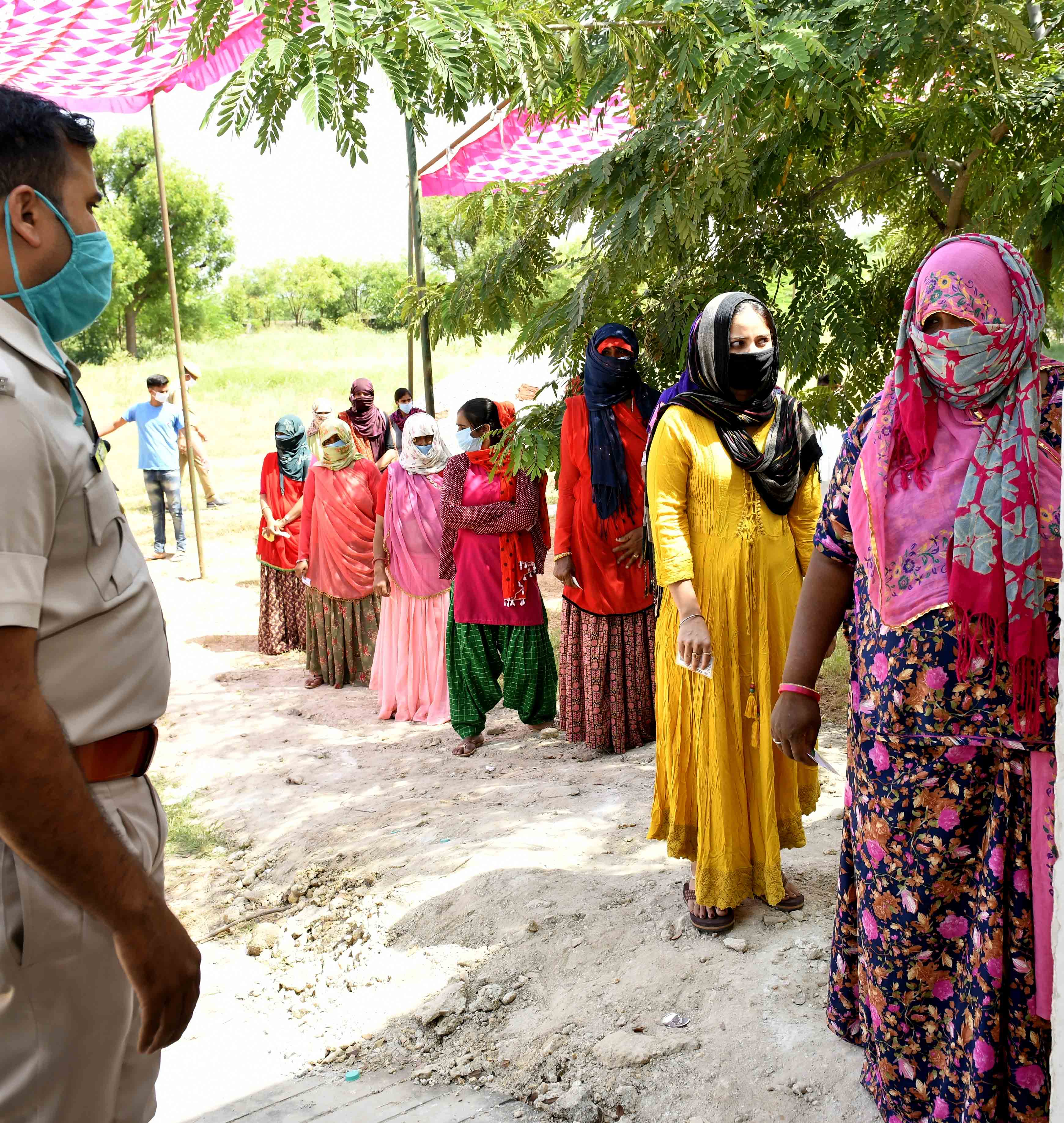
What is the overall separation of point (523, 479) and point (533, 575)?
567mm

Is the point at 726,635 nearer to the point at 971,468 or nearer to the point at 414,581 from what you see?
the point at 971,468

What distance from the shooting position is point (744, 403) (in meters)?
3.04

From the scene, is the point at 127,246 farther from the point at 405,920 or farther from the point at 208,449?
the point at 405,920

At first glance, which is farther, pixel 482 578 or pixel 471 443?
pixel 471 443

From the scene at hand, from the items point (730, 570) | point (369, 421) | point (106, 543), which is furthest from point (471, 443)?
point (106, 543)

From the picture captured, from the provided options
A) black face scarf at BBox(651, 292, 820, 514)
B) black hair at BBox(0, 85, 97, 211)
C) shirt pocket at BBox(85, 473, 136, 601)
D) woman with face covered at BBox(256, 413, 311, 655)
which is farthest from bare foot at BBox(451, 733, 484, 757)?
black hair at BBox(0, 85, 97, 211)

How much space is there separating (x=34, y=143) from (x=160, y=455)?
34.8 ft

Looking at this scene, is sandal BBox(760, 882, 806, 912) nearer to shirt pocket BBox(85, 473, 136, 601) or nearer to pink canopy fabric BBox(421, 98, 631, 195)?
shirt pocket BBox(85, 473, 136, 601)

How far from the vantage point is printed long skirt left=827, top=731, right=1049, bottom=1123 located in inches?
72.9

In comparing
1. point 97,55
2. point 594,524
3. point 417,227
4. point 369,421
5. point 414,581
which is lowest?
point 414,581

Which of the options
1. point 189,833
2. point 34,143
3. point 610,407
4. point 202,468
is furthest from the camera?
point 202,468

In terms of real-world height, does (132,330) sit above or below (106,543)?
above

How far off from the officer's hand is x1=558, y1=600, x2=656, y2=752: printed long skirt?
3951mm

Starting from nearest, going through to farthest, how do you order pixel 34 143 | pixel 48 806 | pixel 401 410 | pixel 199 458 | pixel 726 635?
1. pixel 48 806
2. pixel 34 143
3. pixel 726 635
4. pixel 401 410
5. pixel 199 458
